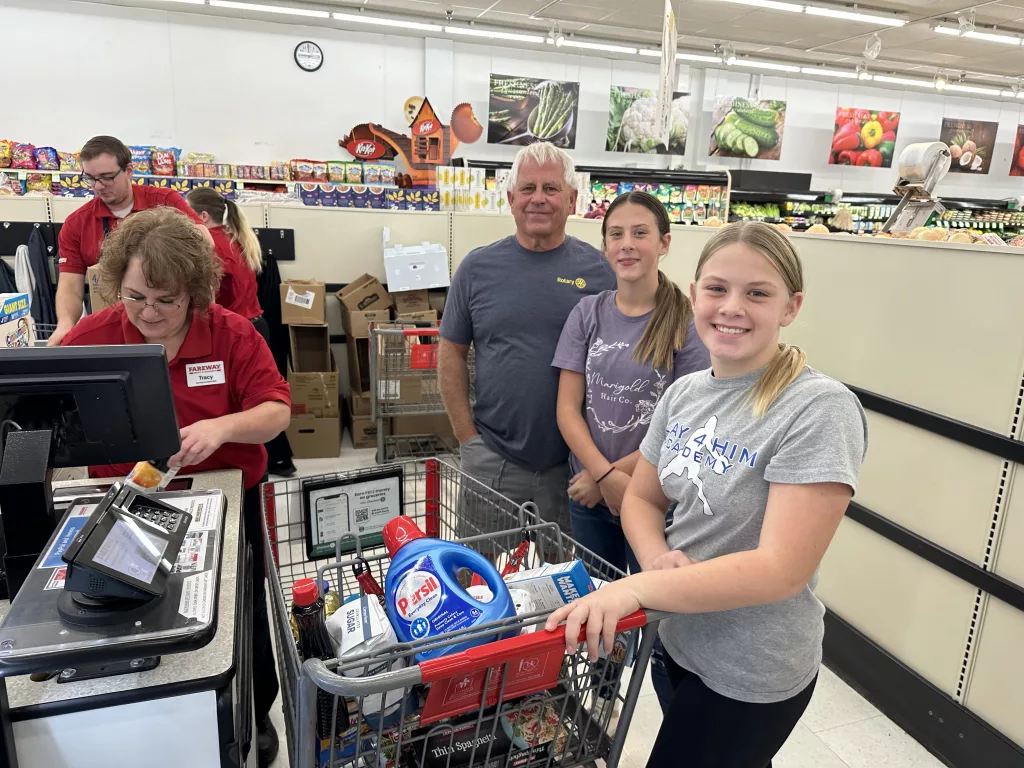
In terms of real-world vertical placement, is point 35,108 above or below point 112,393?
above

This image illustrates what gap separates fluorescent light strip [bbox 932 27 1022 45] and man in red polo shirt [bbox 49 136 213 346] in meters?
9.12

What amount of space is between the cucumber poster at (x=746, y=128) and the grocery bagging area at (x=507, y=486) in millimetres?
6982

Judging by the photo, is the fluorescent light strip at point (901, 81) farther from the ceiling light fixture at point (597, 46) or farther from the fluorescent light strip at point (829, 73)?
the ceiling light fixture at point (597, 46)

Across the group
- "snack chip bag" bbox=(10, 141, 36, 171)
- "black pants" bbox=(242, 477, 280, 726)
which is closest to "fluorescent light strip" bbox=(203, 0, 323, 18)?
"snack chip bag" bbox=(10, 141, 36, 171)

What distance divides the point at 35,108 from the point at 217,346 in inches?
334

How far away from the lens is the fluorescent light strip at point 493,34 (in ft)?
28.9

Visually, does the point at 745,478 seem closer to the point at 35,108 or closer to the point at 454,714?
the point at 454,714

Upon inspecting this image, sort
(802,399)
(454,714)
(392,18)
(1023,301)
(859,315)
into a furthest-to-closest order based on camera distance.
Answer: (392,18), (859,315), (1023,301), (802,399), (454,714)

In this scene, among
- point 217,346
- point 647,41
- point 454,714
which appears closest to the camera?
point 454,714

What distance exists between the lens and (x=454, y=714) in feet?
3.01

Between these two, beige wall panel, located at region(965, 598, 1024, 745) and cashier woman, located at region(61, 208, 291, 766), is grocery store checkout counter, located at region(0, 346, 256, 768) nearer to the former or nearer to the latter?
cashier woman, located at region(61, 208, 291, 766)

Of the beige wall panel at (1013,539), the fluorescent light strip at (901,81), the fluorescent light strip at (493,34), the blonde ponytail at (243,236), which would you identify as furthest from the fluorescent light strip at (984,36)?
the blonde ponytail at (243,236)

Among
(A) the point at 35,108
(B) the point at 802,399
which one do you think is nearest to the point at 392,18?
(A) the point at 35,108

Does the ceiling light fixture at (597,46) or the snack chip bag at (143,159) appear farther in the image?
the ceiling light fixture at (597,46)
